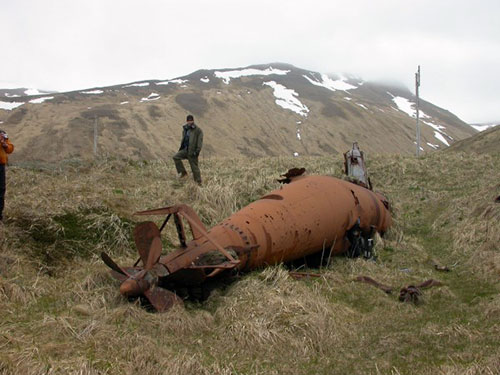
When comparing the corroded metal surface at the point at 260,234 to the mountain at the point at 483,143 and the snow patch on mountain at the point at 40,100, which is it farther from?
the snow patch on mountain at the point at 40,100

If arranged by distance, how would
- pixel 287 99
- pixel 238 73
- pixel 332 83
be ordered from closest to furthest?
pixel 287 99 < pixel 238 73 < pixel 332 83

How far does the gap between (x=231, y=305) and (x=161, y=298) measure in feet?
2.30

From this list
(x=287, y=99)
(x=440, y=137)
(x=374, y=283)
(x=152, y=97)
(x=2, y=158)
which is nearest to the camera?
(x=374, y=283)

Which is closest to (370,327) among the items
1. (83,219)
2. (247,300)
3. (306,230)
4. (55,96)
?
(247,300)

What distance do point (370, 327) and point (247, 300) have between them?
1.24 metres

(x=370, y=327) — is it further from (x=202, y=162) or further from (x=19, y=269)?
(x=202, y=162)

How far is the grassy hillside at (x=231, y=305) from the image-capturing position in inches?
157

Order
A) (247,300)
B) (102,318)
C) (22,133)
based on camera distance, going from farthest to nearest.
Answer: (22,133)
(247,300)
(102,318)

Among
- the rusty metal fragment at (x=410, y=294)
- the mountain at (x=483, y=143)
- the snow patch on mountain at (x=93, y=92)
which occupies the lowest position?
the snow patch on mountain at (x=93, y=92)

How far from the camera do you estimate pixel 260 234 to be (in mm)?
6309

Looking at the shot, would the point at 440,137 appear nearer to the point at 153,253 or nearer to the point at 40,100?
the point at 40,100

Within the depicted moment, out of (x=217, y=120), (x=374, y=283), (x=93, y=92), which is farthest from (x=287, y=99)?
(x=374, y=283)

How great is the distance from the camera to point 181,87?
68.4m

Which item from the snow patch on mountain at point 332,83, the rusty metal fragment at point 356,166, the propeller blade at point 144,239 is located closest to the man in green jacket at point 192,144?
the rusty metal fragment at point 356,166
